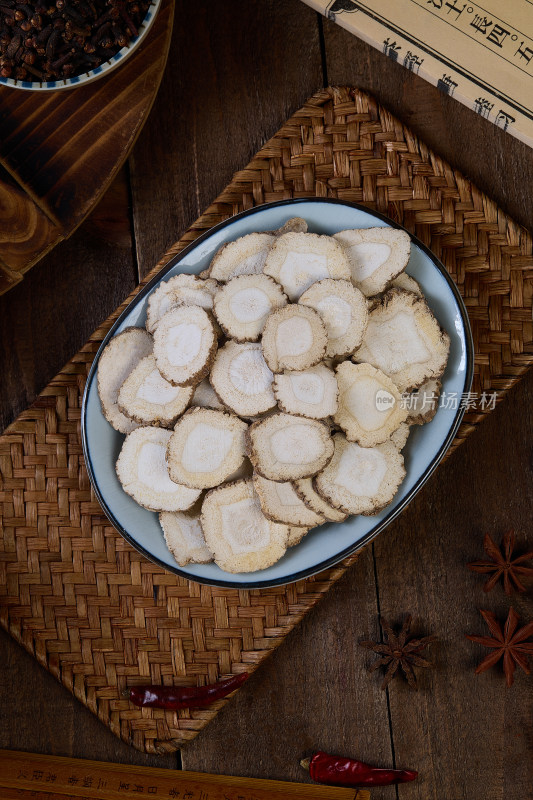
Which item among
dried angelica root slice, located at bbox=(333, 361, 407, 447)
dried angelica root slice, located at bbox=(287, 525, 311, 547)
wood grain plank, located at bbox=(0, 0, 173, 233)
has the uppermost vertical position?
wood grain plank, located at bbox=(0, 0, 173, 233)

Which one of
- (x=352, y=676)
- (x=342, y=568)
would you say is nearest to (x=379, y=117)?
(x=342, y=568)

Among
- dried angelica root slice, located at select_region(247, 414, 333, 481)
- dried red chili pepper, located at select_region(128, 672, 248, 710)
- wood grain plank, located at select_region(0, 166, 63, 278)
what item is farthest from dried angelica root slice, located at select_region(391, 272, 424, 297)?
dried red chili pepper, located at select_region(128, 672, 248, 710)

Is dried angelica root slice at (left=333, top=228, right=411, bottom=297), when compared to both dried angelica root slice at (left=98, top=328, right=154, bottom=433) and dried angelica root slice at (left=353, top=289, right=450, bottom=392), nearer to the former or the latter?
dried angelica root slice at (left=353, top=289, right=450, bottom=392)

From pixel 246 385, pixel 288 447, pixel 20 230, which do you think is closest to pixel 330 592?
pixel 288 447

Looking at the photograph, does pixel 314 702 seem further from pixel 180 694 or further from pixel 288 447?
pixel 288 447

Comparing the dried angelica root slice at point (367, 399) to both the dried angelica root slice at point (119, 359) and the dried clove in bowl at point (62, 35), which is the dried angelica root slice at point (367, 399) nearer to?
the dried angelica root slice at point (119, 359)

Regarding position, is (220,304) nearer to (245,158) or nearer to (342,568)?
(245,158)
